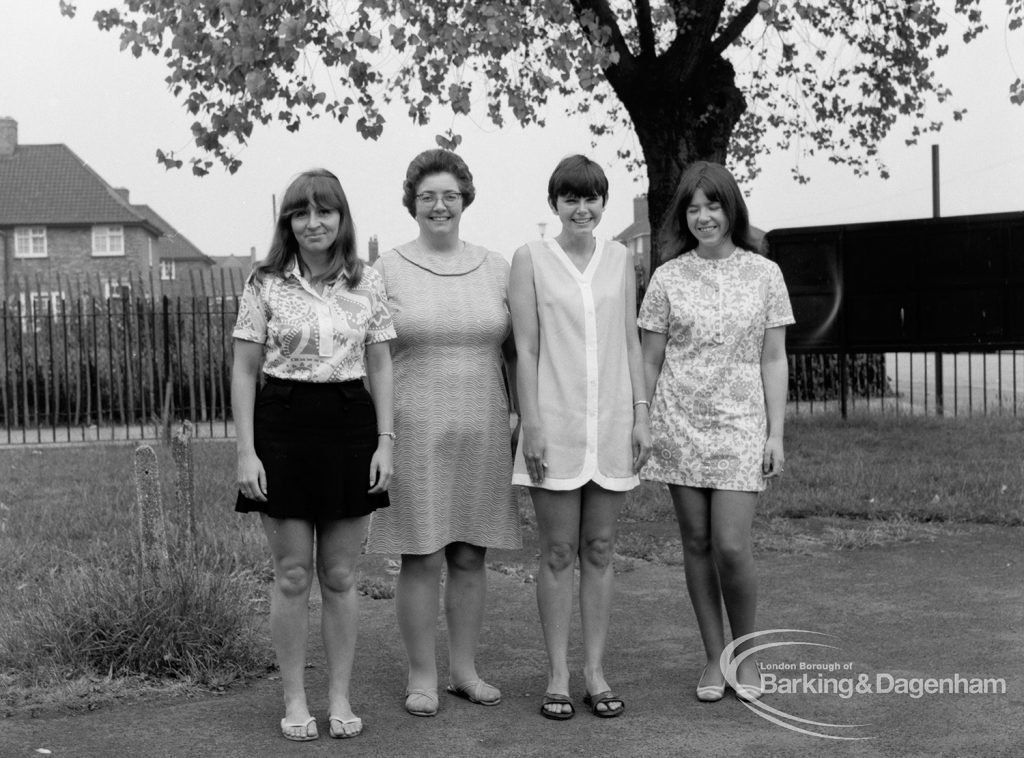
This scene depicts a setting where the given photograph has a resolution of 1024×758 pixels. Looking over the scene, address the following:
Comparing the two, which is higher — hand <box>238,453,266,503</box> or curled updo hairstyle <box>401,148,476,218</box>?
curled updo hairstyle <box>401,148,476,218</box>

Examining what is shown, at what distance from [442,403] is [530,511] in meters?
4.70

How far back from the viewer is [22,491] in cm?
964

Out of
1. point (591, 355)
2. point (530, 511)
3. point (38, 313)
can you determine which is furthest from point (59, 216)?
point (591, 355)

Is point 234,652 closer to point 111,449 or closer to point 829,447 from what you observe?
point 829,447

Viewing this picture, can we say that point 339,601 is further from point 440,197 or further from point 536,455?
point 440,197

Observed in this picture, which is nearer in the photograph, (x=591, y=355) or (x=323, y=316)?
(x=323, y=316)

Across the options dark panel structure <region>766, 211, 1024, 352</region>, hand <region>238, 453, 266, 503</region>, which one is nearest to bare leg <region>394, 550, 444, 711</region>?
hand <region>238, 453, 266, 503</region>

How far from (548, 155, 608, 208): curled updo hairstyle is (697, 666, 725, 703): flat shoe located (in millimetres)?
1824

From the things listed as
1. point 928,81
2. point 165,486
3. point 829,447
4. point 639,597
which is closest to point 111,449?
point 165,486

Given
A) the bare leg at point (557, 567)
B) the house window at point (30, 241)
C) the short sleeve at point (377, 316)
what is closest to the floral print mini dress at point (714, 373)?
the bare leg at point (557, 567)

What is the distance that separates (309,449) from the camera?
12.8ft

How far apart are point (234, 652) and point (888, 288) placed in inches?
404

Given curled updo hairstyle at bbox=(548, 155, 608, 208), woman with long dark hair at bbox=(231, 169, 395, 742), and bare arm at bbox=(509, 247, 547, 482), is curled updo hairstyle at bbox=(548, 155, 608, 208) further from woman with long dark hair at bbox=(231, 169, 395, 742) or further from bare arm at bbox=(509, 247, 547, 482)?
woman with long dark hair at bbox=(231, 169, 395, 742)

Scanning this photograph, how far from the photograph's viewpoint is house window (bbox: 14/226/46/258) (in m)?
47.1
